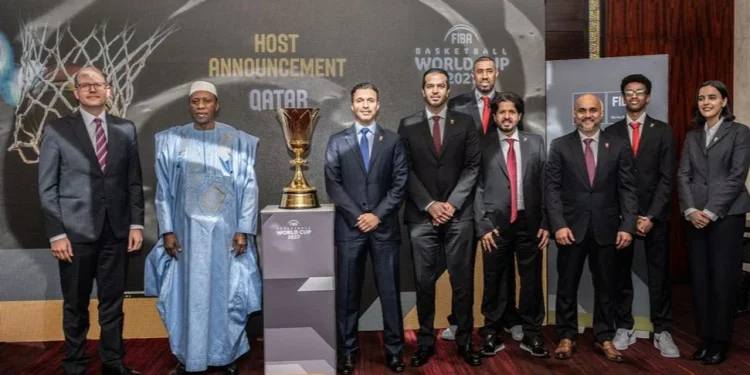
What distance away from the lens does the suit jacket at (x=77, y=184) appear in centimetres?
339

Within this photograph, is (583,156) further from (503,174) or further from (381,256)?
(381,256)

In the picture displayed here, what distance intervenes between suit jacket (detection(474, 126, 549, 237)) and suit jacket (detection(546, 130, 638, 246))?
0.08m

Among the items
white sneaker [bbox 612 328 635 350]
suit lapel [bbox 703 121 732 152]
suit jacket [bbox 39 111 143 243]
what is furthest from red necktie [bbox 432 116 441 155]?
suit jacket [bbox 39 111 143 243]

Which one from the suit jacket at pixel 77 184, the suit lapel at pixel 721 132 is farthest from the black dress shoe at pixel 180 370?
the suit lapel at pixel 721 132

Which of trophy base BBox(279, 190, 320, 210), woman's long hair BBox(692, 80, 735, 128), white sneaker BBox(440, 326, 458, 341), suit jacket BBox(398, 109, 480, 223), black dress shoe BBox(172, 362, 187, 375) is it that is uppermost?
woman's long hair BBox(692, 80, 735, 128)

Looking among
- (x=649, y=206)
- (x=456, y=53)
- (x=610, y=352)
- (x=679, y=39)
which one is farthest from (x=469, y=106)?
(x=679, y=39)

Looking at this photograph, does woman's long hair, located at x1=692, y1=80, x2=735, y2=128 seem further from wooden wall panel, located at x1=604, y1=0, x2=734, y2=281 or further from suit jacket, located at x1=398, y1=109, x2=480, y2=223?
wooden wall panel, located at x1=604, y1=0, x2=734, y2=281

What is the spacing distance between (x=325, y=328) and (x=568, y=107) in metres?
2.29

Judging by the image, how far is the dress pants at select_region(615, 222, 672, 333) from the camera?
390 centimetres

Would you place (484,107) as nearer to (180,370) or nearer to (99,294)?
(180,370)

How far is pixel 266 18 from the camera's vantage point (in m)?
4.33

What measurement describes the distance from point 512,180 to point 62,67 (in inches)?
119

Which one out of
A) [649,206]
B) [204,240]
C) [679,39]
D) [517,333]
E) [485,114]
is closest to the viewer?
[204,240]

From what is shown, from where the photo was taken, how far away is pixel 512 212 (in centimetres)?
372
